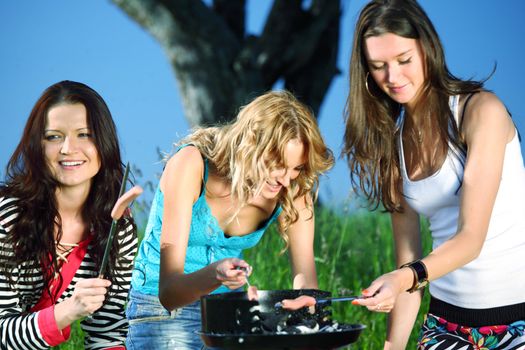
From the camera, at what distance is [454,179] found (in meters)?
2.87

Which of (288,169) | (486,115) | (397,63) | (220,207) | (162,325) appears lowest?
(162,325)

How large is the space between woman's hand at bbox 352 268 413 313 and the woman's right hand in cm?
32

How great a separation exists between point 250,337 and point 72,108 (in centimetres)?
138

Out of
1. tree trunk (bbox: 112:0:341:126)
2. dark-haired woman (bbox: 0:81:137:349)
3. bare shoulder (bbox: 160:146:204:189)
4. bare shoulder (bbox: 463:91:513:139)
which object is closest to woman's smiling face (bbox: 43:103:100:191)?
dark-haired woman (bbox: 0:81:137:349)

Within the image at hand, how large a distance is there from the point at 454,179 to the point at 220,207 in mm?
831

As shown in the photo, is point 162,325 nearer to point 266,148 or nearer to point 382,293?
point 266,148

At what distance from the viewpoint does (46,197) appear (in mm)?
3305

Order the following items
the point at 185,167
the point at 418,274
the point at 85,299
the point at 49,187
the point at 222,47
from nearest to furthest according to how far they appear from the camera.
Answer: the point at 418,274
the point at 85,299
the point at 185,167
the point at 49,187
the point at 222,47

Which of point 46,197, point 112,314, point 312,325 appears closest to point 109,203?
point 46,197

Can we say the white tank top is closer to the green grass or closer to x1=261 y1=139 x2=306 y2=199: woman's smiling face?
x1=261 y1=139 x2=306 y2=199: woman's smiling face

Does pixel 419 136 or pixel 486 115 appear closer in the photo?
pixel 486 115

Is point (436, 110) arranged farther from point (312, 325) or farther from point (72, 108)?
point (72, 108)

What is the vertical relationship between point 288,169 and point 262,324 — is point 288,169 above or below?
above

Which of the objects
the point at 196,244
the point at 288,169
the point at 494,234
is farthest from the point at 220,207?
the point at 494,234
